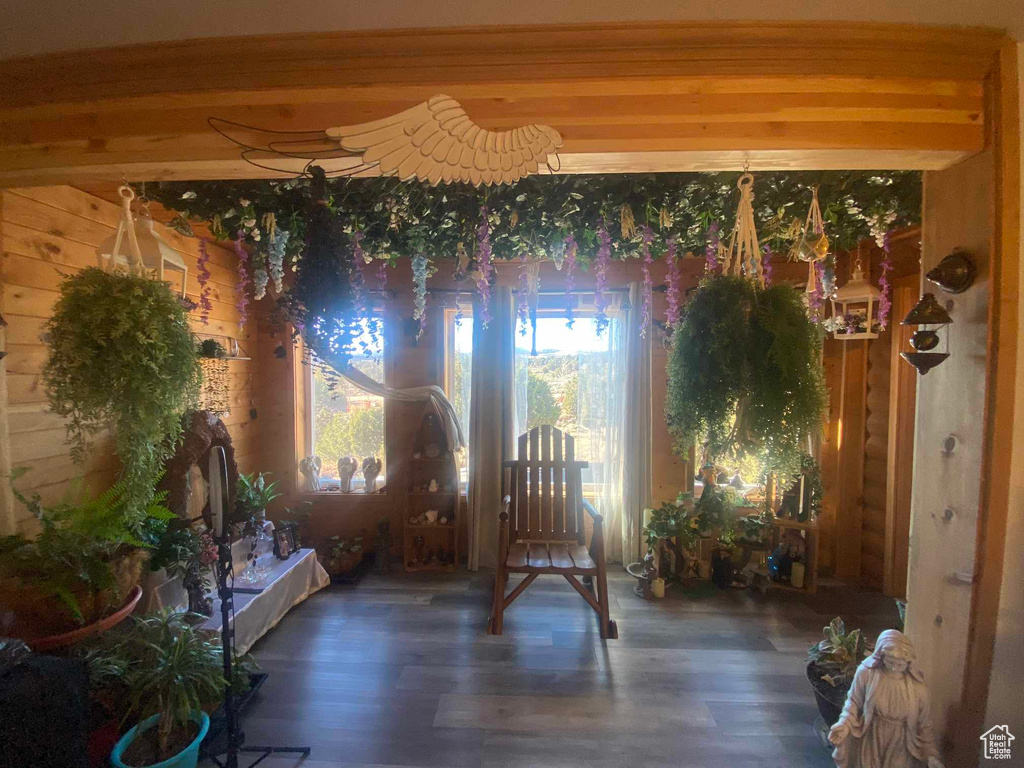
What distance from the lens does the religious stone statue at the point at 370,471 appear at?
3.47 meters

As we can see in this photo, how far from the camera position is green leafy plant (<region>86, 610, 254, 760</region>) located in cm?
153

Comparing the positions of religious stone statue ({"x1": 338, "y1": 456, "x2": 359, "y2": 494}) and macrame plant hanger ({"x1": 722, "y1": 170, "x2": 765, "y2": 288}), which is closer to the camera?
macrame plant hanger ({"x1": 722, "y1": 170, "x2": 765, "y2": 288})

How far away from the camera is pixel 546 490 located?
3.07m

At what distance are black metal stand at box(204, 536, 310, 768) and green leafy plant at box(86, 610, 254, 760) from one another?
12 cm

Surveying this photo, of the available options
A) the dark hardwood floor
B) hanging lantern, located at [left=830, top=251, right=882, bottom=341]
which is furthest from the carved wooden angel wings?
the dark hardwood floor

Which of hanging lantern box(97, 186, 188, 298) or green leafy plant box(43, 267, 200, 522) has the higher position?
hanging lantern box(97, 186, 188, 298)

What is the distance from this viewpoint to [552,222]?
1.89m

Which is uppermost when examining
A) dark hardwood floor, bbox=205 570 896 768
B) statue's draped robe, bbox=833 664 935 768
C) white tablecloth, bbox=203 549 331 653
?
statue's draped robe, bbox=833 664 935 768

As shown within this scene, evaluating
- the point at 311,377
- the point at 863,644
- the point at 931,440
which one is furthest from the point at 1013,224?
the point at 311,377

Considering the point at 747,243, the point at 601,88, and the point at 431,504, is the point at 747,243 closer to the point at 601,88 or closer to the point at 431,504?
the point at 601,88

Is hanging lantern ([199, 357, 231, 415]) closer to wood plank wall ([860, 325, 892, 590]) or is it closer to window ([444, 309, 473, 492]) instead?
window ([444, 309, 473, 492])

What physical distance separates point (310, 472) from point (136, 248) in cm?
252

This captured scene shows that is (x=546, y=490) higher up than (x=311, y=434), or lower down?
lower down

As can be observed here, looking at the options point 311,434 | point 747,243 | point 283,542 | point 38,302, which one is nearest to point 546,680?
point 283,542
